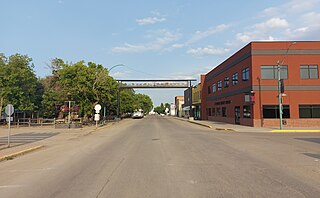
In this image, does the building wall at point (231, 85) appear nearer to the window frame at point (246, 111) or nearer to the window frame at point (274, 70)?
the window frame at point (246, 111)

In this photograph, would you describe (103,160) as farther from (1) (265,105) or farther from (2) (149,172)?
(1) (265,105)

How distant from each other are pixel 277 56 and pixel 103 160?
2821cm

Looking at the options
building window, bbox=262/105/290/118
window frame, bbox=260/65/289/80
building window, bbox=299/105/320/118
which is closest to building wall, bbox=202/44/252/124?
window frame, bbox=260/65/289/80

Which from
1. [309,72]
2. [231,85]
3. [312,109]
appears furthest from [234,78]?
[312,109]

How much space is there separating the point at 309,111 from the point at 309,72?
468 centimetres

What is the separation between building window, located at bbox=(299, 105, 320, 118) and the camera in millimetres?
31344

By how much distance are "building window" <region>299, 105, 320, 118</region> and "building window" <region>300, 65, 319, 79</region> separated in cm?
359

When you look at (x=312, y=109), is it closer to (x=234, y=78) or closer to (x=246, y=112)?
(x=246, y=112)

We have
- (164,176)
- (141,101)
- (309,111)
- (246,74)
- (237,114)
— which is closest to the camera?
(164,176)

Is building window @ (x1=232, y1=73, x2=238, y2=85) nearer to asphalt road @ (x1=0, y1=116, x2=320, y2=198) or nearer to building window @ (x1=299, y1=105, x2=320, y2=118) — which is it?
building window @ (x1=299, y1=105, x2=320, y2=118)

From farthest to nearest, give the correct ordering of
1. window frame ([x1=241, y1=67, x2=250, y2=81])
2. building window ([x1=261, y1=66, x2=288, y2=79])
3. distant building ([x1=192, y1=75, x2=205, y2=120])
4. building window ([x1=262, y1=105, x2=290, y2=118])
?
distant building ([x1=192, y1=75, x2=205, y2=120]), window frame ([x1=241, y1=67, x2=250, y2=81]), building window ([x1=261, y1=66, x2=288, y2=79]), building window ([x1=262, y1=105, x2=290, y2=118])

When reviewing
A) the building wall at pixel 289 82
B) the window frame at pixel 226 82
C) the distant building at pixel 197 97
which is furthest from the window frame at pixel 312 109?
the distant building at pixel 197 97

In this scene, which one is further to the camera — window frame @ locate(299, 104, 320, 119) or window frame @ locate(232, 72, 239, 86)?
window frame @ locate(232, 72, 239, 86)

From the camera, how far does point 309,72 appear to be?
105 feet
